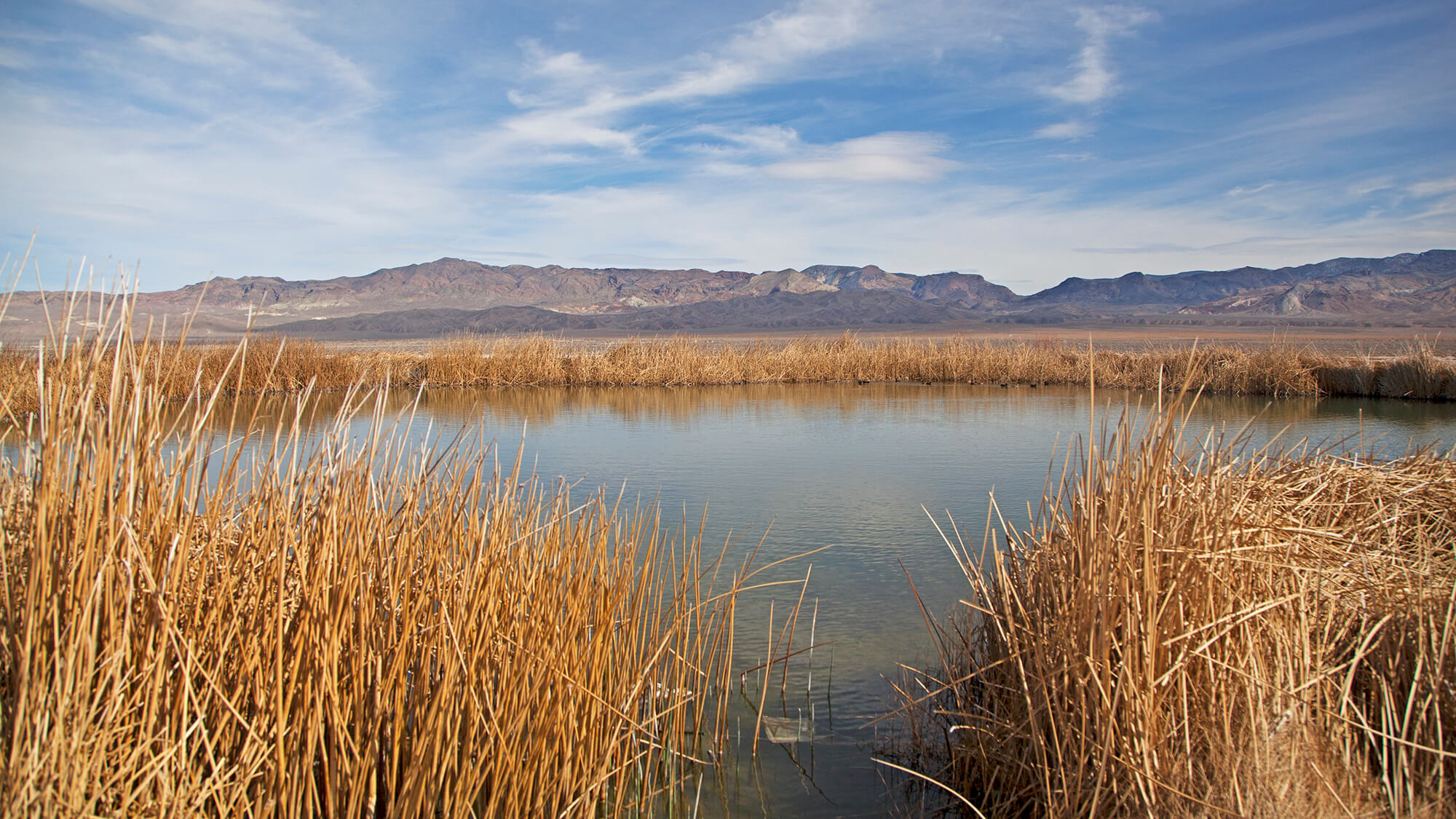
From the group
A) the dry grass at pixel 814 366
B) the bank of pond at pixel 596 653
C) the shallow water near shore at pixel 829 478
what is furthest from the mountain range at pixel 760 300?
the bank of pond at pixel 596 653

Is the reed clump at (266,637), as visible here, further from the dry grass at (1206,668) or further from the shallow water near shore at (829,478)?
the dry grass at (1206,668)

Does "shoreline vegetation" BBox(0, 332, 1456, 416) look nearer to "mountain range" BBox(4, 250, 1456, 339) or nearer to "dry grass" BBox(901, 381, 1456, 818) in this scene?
"dry grass" BBox(901, 381, 1456, 818)

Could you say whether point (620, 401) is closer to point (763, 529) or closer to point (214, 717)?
point (763, 529)

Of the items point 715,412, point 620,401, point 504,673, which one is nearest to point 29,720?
point 504,673

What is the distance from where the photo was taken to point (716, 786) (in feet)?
9.53

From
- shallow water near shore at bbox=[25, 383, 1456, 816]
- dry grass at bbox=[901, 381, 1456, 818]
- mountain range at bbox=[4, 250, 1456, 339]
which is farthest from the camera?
mountain range at bbox=[4, 250, 1456, 339]

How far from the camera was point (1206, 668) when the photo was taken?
231cm

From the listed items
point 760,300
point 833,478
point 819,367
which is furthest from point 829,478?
point 760,300

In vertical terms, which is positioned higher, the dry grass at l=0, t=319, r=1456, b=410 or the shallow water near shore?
the dry grass at l=0, t=319, r=1456, b=410

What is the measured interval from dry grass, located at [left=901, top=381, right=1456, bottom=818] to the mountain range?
68.3 metres

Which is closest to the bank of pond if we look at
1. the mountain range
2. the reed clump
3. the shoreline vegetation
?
the reed clump

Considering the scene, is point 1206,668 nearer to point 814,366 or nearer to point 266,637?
point 266,637

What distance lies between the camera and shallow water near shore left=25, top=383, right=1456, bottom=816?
10.3 feet

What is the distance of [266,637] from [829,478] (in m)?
6.20
